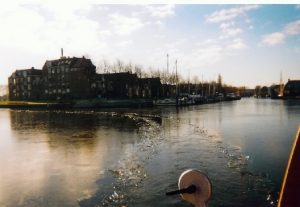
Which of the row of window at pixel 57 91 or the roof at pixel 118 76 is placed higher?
the roof at pixel 118 76

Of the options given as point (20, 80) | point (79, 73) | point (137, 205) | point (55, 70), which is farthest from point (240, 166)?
point (20, 80)

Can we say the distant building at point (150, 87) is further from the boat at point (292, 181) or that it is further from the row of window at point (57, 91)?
the boat at point (292, 181)

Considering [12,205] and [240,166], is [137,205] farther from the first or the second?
[240,166]

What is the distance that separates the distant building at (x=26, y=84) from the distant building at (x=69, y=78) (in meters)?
5.02

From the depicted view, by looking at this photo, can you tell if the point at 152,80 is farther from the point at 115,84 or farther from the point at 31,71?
the point at 31,71

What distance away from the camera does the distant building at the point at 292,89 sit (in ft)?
500

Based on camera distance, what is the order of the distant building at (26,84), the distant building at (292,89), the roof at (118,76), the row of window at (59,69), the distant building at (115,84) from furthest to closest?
the distant building at (292,89), the distant building at (26,84), the roof at (118,76), the distant building at (115,84), the row of window at (59,69)

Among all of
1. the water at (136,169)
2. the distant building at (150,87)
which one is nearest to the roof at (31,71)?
the distant building at (150,87)

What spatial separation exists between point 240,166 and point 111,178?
5.42m

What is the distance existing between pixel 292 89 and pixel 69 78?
106 metres

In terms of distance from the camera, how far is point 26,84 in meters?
110

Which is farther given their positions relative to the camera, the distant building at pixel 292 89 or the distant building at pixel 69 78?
the distant building at pixel 292 89

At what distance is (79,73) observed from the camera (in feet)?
310

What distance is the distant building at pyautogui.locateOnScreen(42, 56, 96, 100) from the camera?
93.7 m
